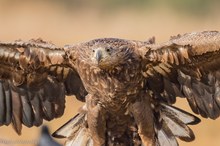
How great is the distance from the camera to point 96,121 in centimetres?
1072

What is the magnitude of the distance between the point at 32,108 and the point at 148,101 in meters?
1.34

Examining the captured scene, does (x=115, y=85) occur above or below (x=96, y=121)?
above

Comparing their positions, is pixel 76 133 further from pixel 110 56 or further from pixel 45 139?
pixel 45 139

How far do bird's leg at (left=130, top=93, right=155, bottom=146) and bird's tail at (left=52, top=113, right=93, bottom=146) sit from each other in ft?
1.75

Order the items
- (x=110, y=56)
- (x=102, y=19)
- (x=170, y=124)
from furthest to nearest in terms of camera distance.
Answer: (x=102, y=19) < (x=170, y=124) < (x=110, y=56)

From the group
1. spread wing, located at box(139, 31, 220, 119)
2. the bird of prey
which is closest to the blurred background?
the bird of prey

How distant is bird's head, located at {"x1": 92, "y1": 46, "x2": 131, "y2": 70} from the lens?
33.7 feet

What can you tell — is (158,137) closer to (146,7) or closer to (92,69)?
(92,69)

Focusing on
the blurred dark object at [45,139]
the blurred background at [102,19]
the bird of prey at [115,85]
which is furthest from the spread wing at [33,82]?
the blurred background at [102,19]

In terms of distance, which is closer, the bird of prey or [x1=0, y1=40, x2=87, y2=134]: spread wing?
the bird of prey

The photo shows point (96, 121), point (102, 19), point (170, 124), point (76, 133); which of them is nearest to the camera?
point (96, 121)

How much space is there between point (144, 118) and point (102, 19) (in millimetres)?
12339

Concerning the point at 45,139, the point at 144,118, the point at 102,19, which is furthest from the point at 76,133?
the point at 102,19

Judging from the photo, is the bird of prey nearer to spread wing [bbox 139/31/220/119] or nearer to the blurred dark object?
spread wing [bbox 139/31/220/119]
